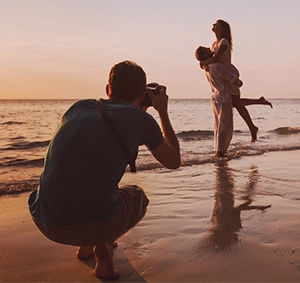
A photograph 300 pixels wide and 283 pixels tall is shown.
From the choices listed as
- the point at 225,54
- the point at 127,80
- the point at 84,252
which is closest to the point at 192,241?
the point at 84,252

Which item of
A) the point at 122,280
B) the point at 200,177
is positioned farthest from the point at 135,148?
the point at 200,177

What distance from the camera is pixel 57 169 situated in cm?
221

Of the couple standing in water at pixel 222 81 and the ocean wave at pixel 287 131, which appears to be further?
the ocean wave at pixel 287 131

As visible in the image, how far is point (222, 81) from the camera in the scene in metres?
6.84

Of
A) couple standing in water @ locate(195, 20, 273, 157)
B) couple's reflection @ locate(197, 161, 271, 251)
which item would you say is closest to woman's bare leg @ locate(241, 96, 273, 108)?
couple standing in water @ locate(195, 20, 273, 157)

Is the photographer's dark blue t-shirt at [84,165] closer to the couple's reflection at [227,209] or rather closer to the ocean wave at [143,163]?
the couple's reflection at [227,209]

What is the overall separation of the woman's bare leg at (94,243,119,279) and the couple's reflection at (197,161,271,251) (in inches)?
27.6

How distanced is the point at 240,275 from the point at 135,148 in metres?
0.95

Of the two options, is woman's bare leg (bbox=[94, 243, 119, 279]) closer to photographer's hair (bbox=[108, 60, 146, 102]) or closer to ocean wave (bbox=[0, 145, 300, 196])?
photographer's hair (bbox=[108, 60, 146, 102])

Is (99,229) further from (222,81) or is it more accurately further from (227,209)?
(222,81)

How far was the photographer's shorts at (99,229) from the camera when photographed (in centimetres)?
230

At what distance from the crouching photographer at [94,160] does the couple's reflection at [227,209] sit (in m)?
0.92

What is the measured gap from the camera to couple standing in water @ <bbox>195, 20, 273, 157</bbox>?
6.69m

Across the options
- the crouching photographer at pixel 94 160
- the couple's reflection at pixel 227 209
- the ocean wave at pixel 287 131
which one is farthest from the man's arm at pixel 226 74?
the ocean wave at pixel 287 131
